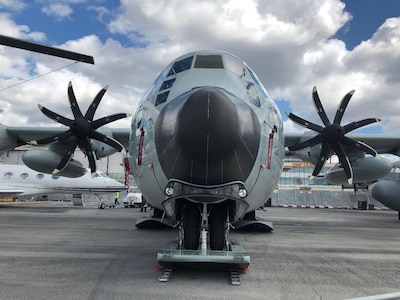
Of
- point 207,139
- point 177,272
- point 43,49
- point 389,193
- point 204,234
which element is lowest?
point 177,272

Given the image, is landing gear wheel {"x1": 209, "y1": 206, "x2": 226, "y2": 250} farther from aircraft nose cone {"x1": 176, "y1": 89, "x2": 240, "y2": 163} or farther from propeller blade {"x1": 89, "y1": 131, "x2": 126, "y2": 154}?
propeller blade {"x1": 89, "y1": 131, "x2": 126, "y2": 154}

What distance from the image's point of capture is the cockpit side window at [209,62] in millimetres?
6176

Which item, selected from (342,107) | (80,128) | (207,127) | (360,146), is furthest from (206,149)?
(342,107)

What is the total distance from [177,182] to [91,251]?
3.85m

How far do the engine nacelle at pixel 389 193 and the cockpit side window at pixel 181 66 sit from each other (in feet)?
59.3

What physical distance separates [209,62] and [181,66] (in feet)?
1.86

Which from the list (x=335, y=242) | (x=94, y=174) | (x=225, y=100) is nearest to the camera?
(x=225, y=100)

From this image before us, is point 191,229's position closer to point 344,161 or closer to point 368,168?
point 344,161

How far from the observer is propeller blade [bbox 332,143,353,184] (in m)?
9.88

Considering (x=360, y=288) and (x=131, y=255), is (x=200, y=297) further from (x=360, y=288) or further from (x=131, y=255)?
(x=131, y=255)

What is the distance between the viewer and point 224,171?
187 inches

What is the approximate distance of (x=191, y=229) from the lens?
5344 millimetres

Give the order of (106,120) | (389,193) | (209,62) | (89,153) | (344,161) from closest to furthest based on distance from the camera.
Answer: (209,62), (344,161), (89,153), (106,120), (389,193)

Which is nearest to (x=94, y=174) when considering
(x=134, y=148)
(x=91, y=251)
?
(x=91, y=251)
